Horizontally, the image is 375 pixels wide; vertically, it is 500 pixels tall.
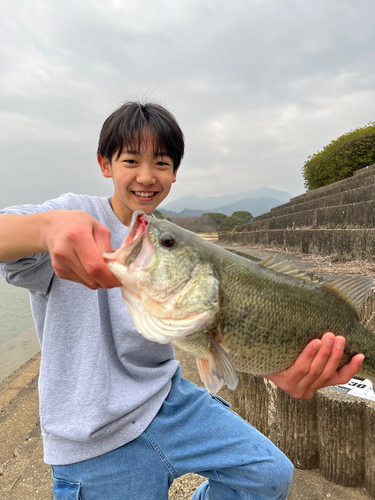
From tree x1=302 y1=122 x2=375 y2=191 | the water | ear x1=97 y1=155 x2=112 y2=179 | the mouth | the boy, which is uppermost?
tree x1=302 y1=122 x2=375 y2=191

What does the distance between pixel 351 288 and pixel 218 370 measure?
1.06m

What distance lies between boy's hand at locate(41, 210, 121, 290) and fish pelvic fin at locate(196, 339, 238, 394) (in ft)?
2.05

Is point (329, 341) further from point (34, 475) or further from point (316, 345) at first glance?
point (34, 475)

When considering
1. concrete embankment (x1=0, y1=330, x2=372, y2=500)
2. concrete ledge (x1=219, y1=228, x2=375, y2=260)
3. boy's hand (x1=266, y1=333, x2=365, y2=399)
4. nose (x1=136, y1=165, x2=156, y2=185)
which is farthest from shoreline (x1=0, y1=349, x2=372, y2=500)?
concrete ledge (x1=219, y1=228, x2=375, y2=260)

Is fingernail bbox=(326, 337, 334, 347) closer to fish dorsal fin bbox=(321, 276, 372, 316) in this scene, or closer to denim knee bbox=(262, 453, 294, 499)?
fish dorsal fin bbox=(321, 276, 372, 316)

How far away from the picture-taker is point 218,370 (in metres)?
1.62

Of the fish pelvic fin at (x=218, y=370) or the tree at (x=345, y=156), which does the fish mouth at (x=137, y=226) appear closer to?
the fish pelvic fin at (x=218, y=370)

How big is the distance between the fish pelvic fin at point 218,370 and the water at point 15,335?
351 inches

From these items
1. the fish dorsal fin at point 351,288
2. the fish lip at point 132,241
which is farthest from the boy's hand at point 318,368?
the fish lip at point 132,241

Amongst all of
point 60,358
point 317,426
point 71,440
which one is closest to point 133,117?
point 60,358

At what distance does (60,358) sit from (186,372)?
3.52 m

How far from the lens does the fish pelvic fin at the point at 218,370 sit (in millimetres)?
1572

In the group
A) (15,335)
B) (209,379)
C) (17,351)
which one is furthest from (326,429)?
(15,335)

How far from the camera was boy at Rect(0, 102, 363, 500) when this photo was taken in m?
1.77
